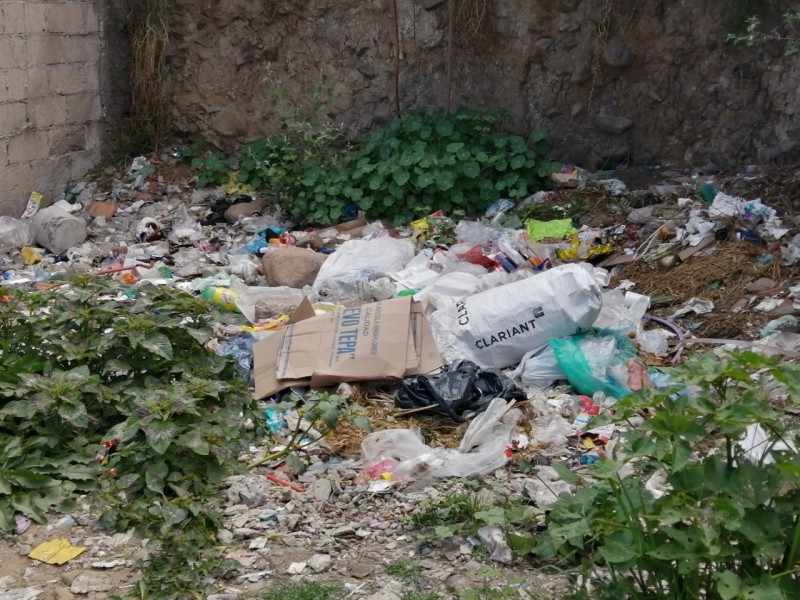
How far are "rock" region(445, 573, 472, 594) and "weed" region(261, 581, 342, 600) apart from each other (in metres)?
0.32

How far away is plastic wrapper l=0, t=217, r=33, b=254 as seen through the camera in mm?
6863

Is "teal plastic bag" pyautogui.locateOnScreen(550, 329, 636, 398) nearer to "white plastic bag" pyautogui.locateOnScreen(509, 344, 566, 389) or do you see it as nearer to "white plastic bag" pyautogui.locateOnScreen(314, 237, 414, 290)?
"white plastic bag" pyautogui.locateOnScreen(509, 344, 566, 389)

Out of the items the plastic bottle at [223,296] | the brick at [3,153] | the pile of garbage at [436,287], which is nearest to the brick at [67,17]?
the brick at [3,153]

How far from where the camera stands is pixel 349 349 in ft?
14.8

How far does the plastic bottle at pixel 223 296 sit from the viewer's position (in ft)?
17.5

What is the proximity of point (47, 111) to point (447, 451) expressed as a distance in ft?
15.7

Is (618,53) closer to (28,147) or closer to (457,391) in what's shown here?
(457,391)

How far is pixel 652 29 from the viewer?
22.6 feet

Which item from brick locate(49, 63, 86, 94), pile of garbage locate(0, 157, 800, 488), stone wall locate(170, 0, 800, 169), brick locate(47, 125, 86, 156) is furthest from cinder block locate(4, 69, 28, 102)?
stone wall locate(170, 0, 800, 169)

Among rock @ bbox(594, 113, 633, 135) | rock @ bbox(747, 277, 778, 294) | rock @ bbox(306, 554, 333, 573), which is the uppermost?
rock @ bbox(594, 113, 633, 135)

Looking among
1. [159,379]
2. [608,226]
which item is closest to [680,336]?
[608,226]

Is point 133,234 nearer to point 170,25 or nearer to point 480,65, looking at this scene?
point 170,25

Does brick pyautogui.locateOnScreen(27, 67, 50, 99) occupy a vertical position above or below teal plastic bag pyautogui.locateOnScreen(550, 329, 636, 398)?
above

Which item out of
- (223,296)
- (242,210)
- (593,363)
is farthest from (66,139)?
(593,363)
